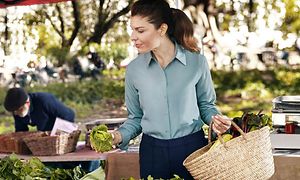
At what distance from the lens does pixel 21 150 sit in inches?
166

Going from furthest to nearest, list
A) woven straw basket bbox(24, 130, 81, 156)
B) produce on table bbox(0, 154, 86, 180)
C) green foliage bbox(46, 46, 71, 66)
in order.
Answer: green foliage bbox(46, 46, 71, 66) → woven straw basket bbox(24, 130, 81, 156) → produce on table bbox(0, 154, 86, 180)

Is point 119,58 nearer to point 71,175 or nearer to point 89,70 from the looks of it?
point 89,70

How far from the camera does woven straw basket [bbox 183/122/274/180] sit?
2354 millimetres

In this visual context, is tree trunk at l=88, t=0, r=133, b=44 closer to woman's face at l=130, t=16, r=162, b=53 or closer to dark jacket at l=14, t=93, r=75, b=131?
dark jacket at l=14, t=93, r=75, b=131

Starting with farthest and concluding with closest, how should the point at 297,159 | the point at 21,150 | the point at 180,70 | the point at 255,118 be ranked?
1. the point at 21,150
2. the point at 297,159
3. the point at 180,70
4. the point at 255,118

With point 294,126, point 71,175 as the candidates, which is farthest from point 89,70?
point 71,175

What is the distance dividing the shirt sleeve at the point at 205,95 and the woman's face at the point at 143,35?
230mm

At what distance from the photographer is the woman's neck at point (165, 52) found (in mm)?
2807

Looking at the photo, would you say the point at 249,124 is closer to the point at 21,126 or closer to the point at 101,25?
the point at 21,126

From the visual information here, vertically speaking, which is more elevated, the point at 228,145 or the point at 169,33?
the point at 169,33

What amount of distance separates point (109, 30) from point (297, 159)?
22.5ft

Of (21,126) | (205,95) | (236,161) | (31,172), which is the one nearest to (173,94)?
(205,95)

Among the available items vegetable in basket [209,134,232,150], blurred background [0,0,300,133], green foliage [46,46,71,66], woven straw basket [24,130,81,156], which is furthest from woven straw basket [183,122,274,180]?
green foliage [46,46,71,66]

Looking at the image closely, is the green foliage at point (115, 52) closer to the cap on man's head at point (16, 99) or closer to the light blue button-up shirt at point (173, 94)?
the cap on man's head at point (16, 99)
